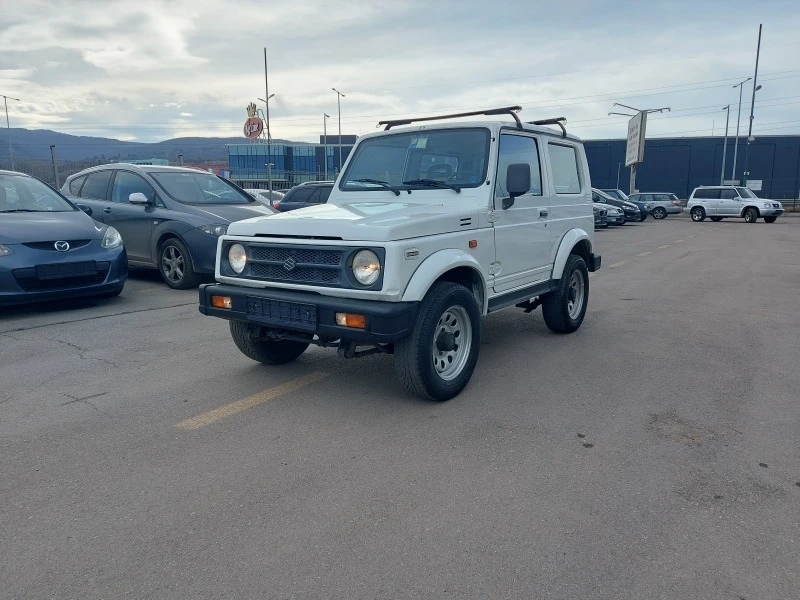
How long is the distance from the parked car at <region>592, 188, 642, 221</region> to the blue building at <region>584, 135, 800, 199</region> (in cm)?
3295

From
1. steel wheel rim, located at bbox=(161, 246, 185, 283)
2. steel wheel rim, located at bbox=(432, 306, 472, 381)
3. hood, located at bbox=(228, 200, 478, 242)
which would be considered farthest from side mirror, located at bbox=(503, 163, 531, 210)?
steel wheel rim, located at bbox=(161, 246, 185, 283)

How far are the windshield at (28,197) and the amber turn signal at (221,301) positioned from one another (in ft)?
15.3

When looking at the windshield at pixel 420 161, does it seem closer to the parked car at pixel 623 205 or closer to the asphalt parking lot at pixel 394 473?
the asphalt parking lot at pixel 394 473

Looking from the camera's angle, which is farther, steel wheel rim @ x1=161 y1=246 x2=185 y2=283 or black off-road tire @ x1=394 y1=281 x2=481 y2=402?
steel wheel rim @ x1=161 y1=246 x2=185 y2=283

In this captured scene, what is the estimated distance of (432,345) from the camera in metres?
4.18

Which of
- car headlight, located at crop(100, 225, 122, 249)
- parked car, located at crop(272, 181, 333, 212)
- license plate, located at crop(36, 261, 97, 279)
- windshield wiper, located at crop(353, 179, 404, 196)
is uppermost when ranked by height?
windshield wiper, located at crop(353, 179, 404, 196)

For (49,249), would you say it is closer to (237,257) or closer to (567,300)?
(237,257)

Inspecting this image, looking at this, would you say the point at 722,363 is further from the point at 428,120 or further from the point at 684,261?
the point at 684,261

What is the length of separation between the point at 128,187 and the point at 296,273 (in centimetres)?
663

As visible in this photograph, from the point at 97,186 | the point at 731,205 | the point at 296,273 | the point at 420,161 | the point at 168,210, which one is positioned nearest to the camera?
the point at 296,273

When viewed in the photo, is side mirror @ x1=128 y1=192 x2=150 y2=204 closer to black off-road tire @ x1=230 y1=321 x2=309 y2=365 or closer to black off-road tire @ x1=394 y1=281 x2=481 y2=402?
black off-road tire @ x1=230 y1=321 x2=309 y2=365

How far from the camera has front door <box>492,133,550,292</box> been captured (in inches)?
200

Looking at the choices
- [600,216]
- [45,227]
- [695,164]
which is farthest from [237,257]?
[695,164]

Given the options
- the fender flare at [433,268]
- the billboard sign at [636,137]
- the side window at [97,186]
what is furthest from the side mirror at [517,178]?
the billboard sign at [636,137]
